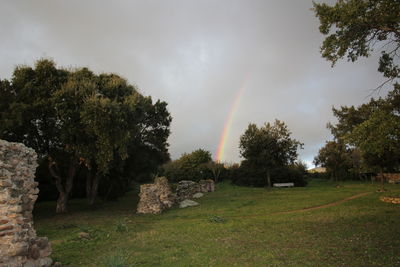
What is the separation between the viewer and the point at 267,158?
1522 inches

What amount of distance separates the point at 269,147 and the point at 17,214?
3504 cm

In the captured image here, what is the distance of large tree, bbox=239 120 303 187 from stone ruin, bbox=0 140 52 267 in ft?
107

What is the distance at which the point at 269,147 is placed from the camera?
129 feet

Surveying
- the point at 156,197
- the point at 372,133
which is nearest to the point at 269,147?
the point at 156,197

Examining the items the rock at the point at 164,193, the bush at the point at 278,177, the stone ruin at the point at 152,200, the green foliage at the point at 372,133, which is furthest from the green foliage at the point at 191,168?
the stone ruin at the point at 152,200

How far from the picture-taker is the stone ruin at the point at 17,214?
24.6ft

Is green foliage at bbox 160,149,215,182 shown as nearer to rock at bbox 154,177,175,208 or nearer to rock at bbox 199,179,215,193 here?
rock at bbox 199,179,215,193

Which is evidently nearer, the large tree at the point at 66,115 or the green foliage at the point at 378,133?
the green foliage at the point at 378,133

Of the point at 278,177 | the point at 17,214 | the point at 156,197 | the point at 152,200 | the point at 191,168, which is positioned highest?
the point at 191,168

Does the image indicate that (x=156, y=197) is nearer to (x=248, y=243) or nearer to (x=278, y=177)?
(x=248, y=243)

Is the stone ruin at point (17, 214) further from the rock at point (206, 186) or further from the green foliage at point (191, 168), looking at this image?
the green foliage at point (191, 168)

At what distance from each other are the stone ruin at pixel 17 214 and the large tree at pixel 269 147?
3273cm

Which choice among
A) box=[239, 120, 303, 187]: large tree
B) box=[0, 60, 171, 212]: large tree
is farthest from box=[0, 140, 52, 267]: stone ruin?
box=[239, 120, 303, 187]: large tree

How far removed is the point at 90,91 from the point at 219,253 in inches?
740
